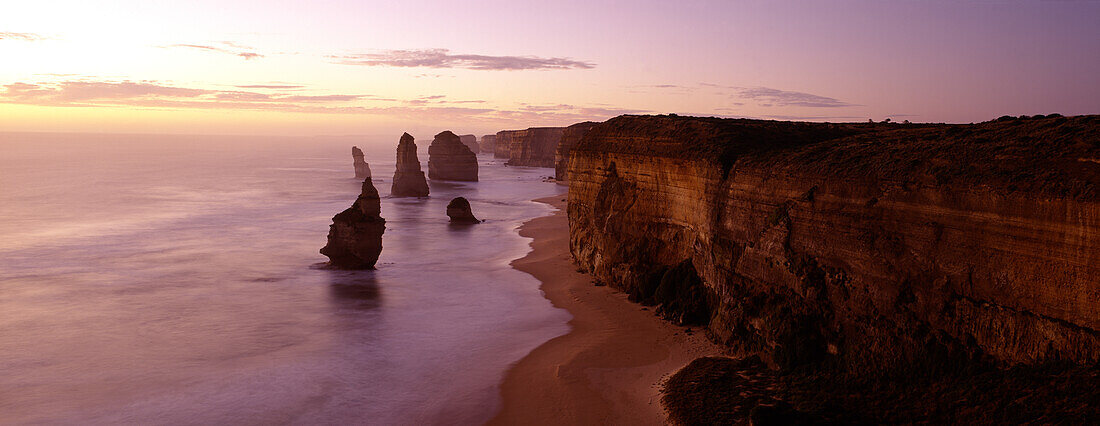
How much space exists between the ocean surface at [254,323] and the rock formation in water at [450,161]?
54235 mm

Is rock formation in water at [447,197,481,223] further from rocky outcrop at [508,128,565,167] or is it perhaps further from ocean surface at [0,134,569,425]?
rocky outcrop at [508,128,565,167]

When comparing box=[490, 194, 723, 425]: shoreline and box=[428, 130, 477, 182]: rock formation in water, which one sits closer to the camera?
box=[490, 194, 723, 425]: shoreline

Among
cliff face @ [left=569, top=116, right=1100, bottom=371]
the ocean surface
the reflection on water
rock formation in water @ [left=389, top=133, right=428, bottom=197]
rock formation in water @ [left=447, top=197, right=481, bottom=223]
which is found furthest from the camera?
rock formation in water @ [left=389, top=133, right=428, bottom=197]

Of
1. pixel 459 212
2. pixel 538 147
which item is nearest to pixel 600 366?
pixel 459 212

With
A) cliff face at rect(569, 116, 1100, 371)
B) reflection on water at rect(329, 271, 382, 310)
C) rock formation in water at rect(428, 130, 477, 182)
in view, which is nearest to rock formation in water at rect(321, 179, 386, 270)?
reflection on water at rect(329, 271, 382, 310)

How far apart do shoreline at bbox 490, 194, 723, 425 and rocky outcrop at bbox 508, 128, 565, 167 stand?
451 feet

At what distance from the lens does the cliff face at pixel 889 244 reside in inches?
591

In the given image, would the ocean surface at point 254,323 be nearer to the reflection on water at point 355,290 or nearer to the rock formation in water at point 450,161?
the reflection on water at point 355,290

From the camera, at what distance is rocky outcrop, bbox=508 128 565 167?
17025 cm

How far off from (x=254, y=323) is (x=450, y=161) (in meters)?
91.1

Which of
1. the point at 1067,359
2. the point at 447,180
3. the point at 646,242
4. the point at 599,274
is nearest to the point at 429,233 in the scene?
the point at 599,274

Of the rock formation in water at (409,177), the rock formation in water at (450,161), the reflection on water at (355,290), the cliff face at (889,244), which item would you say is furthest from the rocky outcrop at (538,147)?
the cliff face at (889,244)

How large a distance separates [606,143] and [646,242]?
6.13 m

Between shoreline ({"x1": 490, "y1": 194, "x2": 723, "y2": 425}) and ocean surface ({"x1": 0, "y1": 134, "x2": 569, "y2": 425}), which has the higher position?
shoreline ({"x1": 490, "y1": 194, "x2": 723, "y2": 425})
